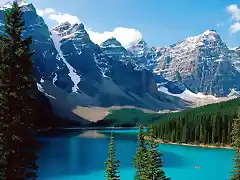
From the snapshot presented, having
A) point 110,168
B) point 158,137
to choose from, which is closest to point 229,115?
point 158,137

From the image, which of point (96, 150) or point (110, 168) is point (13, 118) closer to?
point (110, 168)

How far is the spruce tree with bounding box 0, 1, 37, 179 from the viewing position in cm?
1920

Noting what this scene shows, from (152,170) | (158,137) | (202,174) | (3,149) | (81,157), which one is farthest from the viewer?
(158,137)

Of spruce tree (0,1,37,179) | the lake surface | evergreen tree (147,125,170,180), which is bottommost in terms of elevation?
the lake surface

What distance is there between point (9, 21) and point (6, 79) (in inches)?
138

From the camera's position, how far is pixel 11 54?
2008cm

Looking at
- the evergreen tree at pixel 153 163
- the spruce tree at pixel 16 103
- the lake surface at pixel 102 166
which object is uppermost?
the spruce tree at pixel 16 103

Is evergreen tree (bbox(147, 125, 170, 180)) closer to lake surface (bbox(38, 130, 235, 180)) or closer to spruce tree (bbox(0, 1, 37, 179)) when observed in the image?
spruce tree (bbox(0, 1, 37, 179))

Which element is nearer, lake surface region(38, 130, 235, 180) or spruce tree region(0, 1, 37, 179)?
spruce tree region(0, 1, 37, 179)

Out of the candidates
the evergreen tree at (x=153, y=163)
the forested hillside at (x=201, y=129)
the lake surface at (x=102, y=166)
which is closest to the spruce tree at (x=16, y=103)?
the evergreen tree at (x=153, y=163)

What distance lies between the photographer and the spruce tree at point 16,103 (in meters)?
19.2

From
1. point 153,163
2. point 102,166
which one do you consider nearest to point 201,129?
point 102,166

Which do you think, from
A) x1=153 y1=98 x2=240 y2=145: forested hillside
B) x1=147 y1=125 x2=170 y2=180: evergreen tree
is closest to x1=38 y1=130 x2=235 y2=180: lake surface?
x1=153 y1=98 x2=240 y2=145: forested hillside

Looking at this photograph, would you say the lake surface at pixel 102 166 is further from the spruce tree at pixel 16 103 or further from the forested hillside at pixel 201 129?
the spruce tree at pixel 16 103
